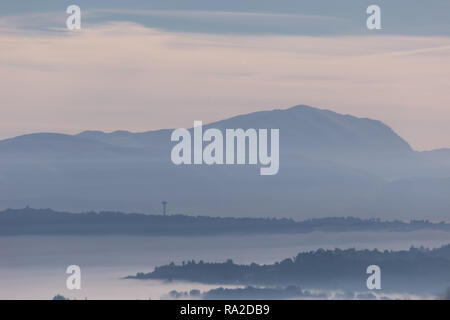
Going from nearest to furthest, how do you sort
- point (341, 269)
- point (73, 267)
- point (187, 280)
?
point (73, 267)
point (187, 280)
point (341, 269)

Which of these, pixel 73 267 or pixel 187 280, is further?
pixel 187 280
